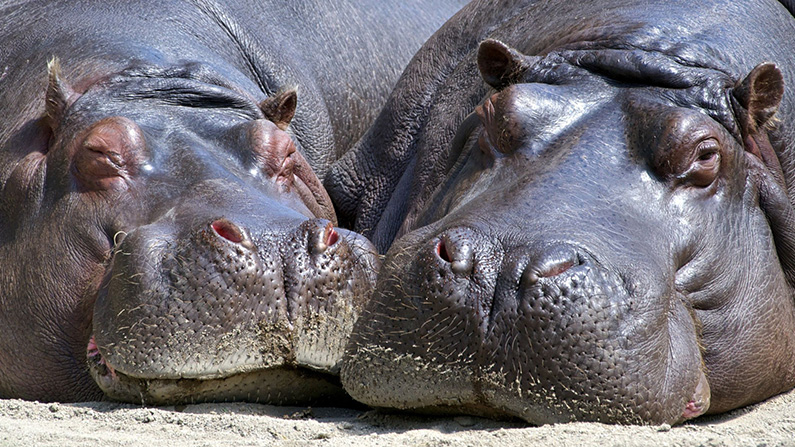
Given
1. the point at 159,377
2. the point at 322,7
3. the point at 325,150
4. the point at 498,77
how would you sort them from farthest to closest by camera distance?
the point at 322,7 < the point at 325,150 < the point at 498,77 < the point at 159,377

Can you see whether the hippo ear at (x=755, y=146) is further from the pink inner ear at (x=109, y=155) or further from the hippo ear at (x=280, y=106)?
the pink inner ear at (x=109, y=155)

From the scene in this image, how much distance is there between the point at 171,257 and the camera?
352 cm

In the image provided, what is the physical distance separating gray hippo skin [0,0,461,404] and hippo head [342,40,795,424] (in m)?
0.30

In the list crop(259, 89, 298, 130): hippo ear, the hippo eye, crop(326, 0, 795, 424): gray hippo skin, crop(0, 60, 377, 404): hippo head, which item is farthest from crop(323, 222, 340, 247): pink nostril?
crop(259, 89, 298, 130): hippo ear

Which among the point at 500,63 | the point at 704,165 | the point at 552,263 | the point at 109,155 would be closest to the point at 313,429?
the point at 552,263

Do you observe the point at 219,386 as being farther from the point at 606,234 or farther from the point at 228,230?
the point at 606,234

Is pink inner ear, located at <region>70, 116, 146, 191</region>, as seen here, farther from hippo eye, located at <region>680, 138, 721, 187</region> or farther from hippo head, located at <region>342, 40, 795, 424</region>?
hippo eye, located at <region>680, 138, 721, 187</region>

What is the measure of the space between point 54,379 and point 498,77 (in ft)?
6.85

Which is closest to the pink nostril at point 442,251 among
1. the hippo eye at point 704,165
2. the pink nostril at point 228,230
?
the pink nostril at point 228,230

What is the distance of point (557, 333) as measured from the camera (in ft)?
9.77

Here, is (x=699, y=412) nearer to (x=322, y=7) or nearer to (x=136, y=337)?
(x=136, y=337)

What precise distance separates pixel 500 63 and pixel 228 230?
1432mm

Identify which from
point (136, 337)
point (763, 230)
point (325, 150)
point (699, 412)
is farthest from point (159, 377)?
point (325, 150)

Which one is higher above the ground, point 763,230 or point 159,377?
point 763,230
